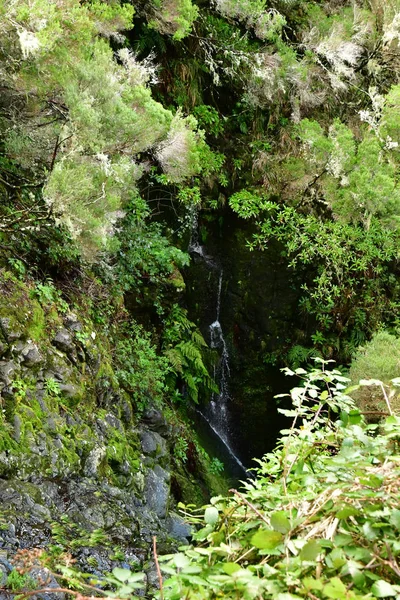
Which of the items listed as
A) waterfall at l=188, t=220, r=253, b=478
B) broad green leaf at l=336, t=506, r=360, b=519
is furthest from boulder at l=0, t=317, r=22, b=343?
waterfall at l=188, t=220, r=253, b=478

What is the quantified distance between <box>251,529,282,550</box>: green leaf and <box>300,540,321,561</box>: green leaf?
10 cm

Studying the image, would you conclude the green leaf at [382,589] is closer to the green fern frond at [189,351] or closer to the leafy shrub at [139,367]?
the leafy shrub at [139,367]

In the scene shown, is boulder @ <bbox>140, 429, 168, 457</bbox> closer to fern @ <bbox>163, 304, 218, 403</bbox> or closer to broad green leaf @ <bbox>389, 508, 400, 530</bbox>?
fern @ <bbox>163, 304, 218, 403</bbox>

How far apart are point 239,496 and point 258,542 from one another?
8.5 inches

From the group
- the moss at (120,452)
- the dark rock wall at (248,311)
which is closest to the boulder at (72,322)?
the moss at (120,452)

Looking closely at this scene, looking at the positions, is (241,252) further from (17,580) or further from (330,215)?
(17,580)

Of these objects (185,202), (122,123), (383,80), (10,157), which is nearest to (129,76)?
(122,123)

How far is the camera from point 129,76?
17.2 feet

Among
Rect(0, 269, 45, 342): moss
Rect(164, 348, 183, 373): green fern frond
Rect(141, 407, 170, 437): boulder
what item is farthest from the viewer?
Rect(164, 348, 183, 373): green fern frond

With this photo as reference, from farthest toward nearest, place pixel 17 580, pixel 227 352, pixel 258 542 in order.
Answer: pixel 227 352
pixel 17 580
pixel 258 542

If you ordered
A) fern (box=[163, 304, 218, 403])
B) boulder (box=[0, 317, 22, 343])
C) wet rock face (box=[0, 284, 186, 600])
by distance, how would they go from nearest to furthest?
wet rock face (box=[0, 284, 186, 600]), boulder (box=[0, 317, 22, 343]), fern (box=[163, 304, 218, 403])

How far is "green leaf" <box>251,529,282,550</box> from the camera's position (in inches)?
40.9

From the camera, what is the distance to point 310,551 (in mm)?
960

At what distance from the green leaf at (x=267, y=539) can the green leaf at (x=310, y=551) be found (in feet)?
0.31
